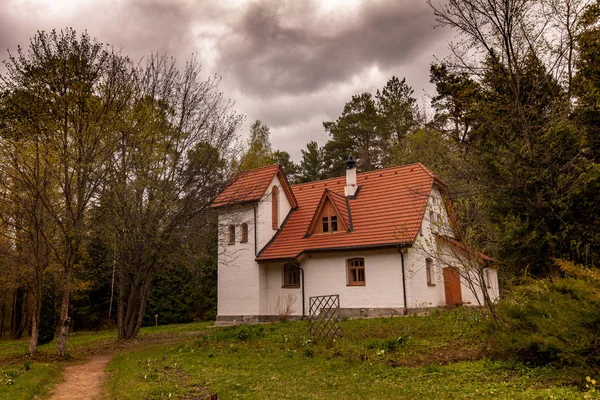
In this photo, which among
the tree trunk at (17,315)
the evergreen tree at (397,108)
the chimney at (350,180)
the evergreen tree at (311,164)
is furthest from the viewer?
the evergreen tree at (311,164)

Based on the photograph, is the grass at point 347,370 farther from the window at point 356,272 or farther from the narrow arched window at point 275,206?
the narrow arched window at point 275,206

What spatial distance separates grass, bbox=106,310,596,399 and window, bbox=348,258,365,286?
594 cm

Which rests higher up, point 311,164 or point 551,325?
point 311,164

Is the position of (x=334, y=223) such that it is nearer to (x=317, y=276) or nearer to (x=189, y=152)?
(x=317, y=276)

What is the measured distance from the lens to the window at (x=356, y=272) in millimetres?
20109

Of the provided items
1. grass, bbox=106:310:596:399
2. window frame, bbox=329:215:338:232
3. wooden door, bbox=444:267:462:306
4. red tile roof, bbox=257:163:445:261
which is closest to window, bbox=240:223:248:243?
red tile roof, bbox=257:163:445:261

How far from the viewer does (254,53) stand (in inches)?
678

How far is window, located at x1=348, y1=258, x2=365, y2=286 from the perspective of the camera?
20109 millimetres

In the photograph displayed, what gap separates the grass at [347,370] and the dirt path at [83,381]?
361mm

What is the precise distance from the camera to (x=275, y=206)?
80.1ft

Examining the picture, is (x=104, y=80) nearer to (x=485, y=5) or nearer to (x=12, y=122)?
(x=12, y=122)

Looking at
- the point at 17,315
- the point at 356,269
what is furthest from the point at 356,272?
the point at 17,315

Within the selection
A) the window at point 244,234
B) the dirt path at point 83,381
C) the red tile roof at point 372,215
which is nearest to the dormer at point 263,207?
the window at point 244,234

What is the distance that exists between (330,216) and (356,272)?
10.3ft
